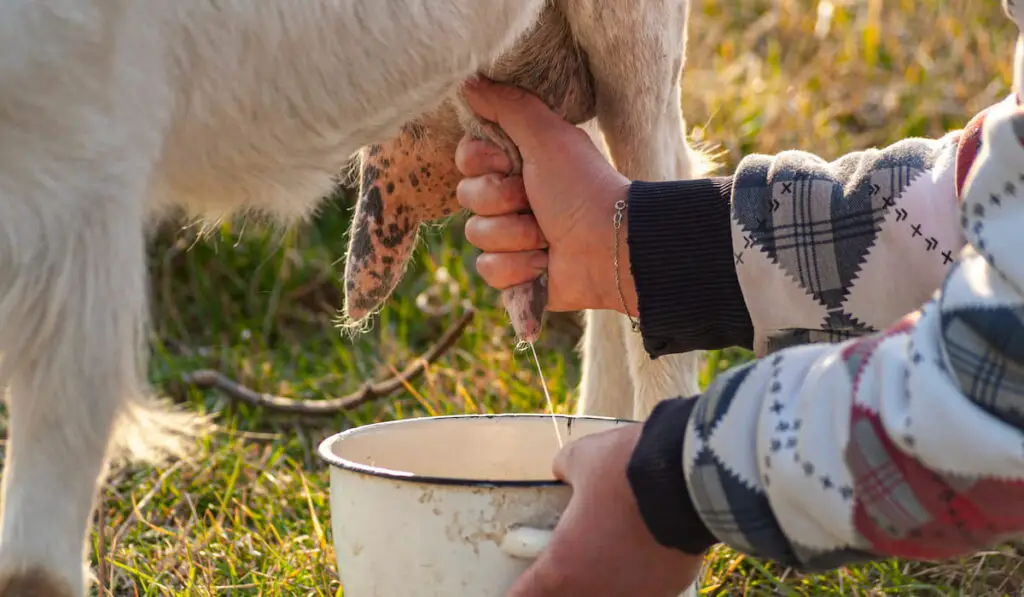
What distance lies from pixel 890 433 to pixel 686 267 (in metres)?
0.49

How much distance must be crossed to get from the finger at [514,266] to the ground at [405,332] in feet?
1.14

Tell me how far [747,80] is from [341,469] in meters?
2.46

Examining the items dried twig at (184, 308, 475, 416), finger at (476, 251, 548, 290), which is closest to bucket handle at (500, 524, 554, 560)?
finger at (476, 251, 548, 290)

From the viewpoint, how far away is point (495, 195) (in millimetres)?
1440

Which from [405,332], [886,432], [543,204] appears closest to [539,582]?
[886,432]

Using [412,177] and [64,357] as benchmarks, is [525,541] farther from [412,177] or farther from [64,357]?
[412,177]

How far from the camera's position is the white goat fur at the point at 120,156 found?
34.2 inches

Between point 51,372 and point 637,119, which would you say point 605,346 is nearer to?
point 637,119

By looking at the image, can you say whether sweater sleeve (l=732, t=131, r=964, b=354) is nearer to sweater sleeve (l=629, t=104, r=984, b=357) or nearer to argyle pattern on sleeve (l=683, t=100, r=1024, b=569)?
sweater sleeve (l=629, t=104, r=984, b=357)

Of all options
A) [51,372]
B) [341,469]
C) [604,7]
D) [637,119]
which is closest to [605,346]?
[637,119]

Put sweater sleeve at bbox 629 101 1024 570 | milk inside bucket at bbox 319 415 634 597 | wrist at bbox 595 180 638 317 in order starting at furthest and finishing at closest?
wrist at bbox 595 180 638 317, milk inside bucket at bbox 319 415 634 597, sweater sleeve at bbox 629 101 1024 570

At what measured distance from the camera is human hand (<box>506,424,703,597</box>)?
0.86 m

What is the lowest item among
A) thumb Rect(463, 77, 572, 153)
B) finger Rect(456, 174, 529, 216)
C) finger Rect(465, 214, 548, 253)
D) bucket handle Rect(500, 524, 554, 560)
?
bucket handle Rect(500, 524, 554, 560)

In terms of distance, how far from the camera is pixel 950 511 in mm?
751
